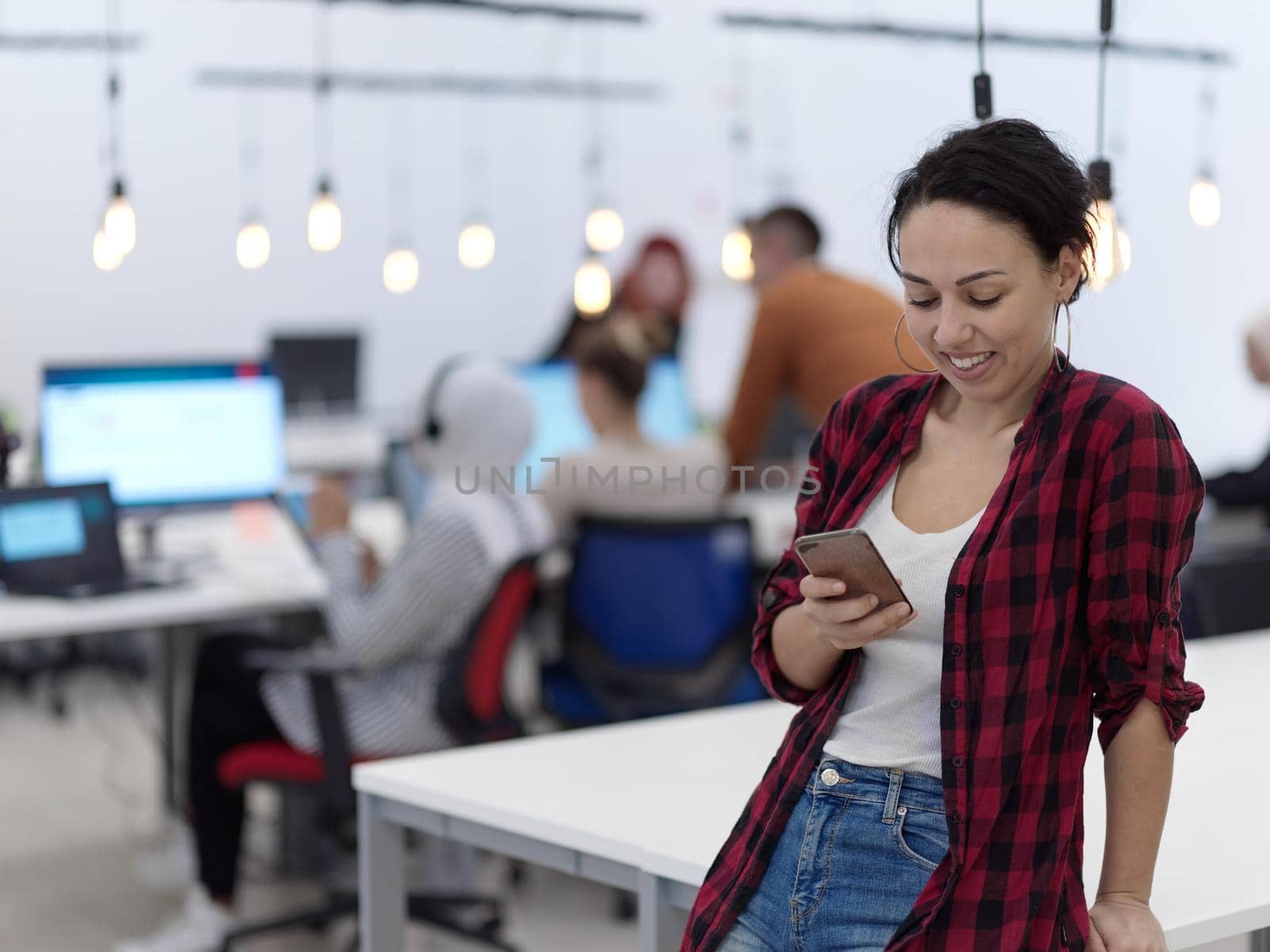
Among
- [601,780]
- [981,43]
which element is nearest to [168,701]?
[601,780]

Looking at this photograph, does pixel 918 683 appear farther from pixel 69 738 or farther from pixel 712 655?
pixel 69 738

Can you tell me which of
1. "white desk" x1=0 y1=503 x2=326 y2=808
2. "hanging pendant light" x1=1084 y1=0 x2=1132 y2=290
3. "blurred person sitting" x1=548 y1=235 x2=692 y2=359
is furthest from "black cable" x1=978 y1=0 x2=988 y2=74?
"blurred person sitting" x1=548 y1=235 x2=692 y2=359

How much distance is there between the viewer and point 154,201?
265 inches

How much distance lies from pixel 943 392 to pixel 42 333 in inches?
225

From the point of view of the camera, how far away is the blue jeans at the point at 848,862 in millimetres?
1341

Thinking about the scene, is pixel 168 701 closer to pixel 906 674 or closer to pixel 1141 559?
pixel 906 674

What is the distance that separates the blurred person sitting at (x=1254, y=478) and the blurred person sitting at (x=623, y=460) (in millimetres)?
1384

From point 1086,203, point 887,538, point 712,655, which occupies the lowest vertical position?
point 712,655

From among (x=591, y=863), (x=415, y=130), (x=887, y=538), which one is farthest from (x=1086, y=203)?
(x=415, y=130)

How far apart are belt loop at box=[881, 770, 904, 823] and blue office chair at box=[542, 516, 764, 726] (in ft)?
6.46

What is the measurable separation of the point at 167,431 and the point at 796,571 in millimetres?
2712

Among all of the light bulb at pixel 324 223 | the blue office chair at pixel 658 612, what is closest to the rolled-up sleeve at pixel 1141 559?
the blue office chair at pixel 658 612

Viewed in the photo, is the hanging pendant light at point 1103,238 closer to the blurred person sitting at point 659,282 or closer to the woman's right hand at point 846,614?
the woman's right hand at point 846,614

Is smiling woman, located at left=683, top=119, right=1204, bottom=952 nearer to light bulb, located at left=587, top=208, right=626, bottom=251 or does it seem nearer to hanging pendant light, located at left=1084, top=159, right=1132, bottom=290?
hanging pendant light, located at left=1084, top=159, right=1132, bottom=290
